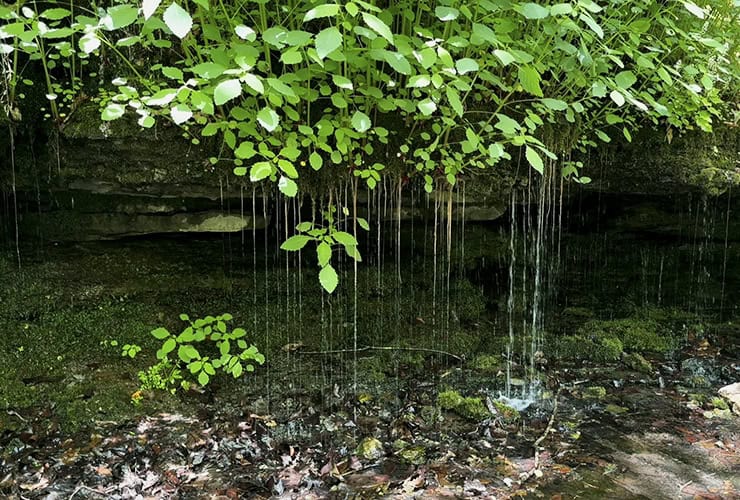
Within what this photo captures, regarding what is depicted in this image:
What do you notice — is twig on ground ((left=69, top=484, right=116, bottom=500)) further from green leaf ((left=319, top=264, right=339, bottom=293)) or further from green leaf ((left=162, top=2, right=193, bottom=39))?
green leaf ((left=162, top=2, right=193, bottom=39))

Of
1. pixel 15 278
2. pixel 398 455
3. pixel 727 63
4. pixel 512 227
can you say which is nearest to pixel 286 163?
pixel 398 455

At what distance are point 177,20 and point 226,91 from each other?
24 centimetres

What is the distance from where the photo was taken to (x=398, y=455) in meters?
3.22

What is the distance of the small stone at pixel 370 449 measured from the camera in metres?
3.21

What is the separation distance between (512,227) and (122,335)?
349 cm

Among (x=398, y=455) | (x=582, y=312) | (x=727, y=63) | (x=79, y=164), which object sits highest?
(x=727, y=63)

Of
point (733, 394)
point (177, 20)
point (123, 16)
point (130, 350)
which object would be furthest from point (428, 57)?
point (733, 394)

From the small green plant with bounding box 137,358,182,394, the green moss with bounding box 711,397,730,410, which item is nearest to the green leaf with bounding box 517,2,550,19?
the small green plant with bounding box 137,358,182,394

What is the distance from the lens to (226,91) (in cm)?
175

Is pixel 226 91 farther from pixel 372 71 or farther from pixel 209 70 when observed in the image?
pixel 372 71

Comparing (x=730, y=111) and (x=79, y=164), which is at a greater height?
(x=730, y=111)

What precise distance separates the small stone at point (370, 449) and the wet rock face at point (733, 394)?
2531mm

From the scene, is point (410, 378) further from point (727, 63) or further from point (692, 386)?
point (727, 63)

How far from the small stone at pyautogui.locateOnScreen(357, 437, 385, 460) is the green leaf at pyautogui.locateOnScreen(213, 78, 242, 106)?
2.27m
